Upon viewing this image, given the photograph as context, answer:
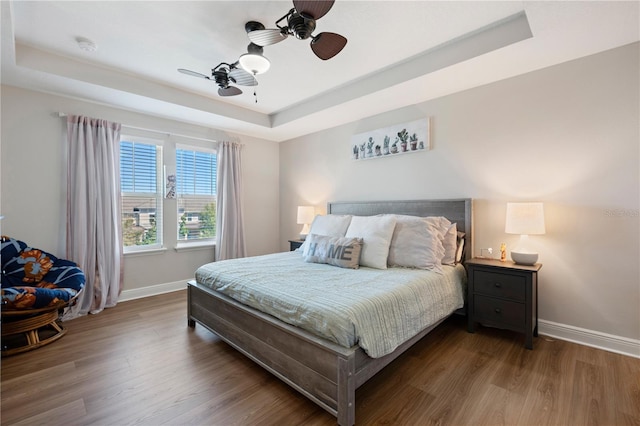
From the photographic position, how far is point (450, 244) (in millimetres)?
2795

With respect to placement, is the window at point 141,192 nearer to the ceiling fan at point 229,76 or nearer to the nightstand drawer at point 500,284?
the ceiling fan at point 229,76

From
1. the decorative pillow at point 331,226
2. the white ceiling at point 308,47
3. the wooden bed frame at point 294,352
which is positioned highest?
the white ceiling at point 308,47

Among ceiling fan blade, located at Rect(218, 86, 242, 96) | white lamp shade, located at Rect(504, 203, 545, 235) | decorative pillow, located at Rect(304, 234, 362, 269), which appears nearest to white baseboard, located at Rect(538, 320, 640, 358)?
white lamp shade, located at Rect(504, 203, 545, 235)

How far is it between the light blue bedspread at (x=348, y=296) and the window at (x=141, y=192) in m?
1.72

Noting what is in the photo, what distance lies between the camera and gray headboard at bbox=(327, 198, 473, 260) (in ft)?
9.65

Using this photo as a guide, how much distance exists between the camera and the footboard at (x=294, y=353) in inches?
58.5

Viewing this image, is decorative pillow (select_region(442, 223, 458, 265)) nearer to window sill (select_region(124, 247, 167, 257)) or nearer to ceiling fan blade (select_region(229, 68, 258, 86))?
ceiling fan blade (select_region(229, 68, 258, 86))

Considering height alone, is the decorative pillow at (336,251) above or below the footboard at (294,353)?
above

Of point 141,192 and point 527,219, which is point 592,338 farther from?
point 141,192

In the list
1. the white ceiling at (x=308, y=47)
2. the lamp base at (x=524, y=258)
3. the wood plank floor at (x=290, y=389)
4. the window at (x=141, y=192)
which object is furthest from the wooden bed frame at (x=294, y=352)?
the white ceiling at (x=308, y=47)

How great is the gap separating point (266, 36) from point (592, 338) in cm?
352

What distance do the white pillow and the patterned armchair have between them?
109 inches

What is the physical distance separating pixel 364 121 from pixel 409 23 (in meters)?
1.73

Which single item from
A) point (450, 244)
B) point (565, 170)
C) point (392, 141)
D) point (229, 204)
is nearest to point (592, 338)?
point (450, 244)
